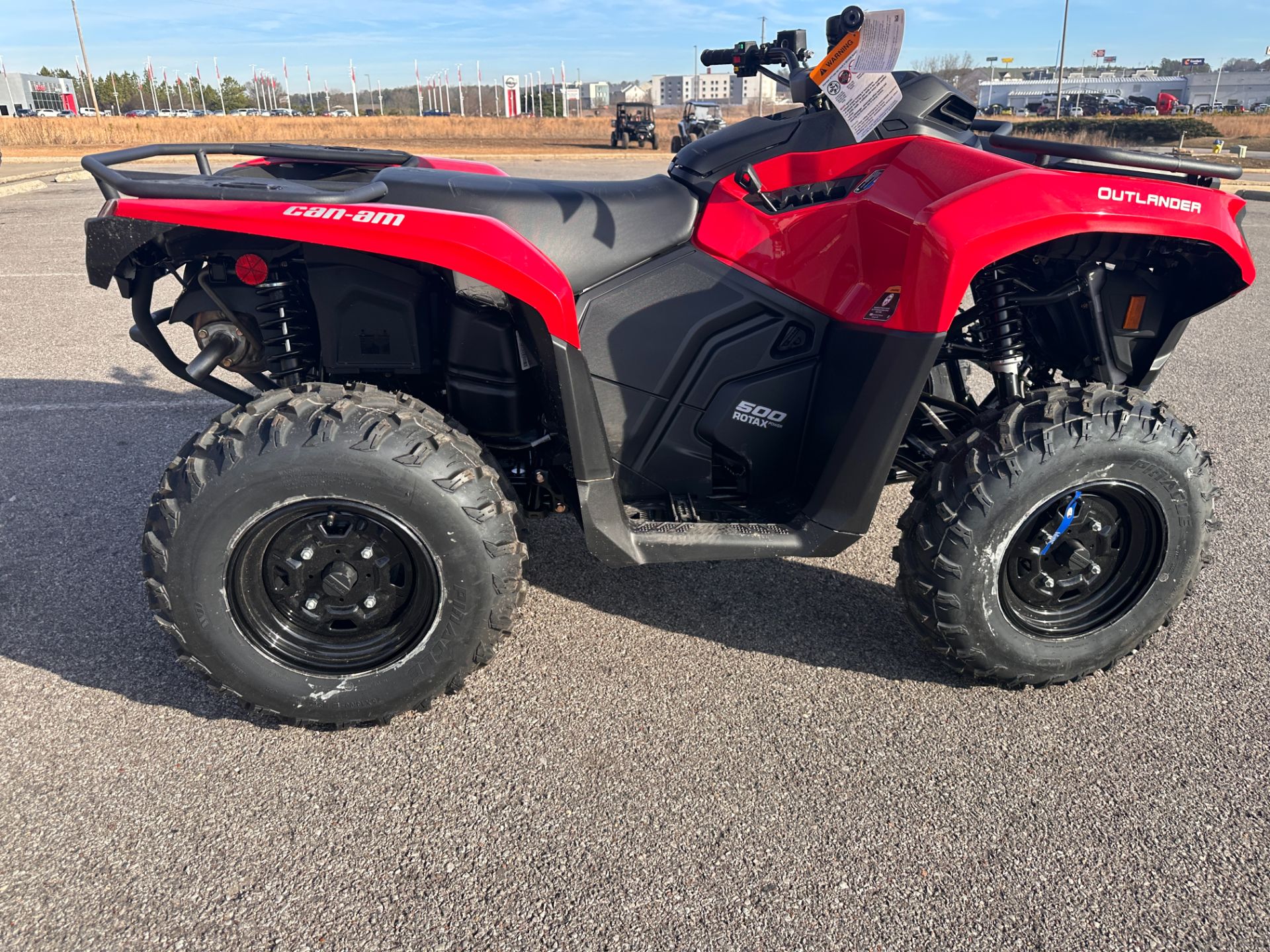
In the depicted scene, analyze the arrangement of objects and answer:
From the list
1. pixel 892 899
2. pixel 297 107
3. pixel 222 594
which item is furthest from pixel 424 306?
pixel 297 107

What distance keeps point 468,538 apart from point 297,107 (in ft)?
418

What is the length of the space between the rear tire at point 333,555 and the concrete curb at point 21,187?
16.3 m

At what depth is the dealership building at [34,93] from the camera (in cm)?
8138

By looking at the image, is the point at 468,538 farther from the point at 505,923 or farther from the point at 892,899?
the point at 892,899

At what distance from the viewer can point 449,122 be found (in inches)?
2028

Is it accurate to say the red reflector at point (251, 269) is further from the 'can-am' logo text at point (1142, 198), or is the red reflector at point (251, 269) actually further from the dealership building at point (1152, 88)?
the dealership building at point (1152, 88)

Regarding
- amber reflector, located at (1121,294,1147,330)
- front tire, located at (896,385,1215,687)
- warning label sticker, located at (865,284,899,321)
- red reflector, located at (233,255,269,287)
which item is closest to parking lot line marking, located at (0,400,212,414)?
red reflector, located at (233,255,269,287)

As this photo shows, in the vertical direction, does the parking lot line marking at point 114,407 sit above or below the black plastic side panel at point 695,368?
below

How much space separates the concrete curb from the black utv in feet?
67.4

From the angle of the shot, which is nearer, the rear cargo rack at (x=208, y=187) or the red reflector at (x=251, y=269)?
the rear cargo rack at (x=208, y=187)

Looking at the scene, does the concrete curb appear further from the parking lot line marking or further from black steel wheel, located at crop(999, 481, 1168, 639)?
black steel wheel, located at crop(999, 481, 1168, 639)

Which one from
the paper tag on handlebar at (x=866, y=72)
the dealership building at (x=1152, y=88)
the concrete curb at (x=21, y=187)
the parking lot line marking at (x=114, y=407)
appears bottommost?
the parking lot line marking at (x=114, y=407)

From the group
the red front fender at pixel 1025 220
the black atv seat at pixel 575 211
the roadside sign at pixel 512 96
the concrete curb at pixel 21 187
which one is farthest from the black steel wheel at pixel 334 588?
the roadside sign at pixel 512 96

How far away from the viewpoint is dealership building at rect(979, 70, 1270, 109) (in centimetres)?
8106
